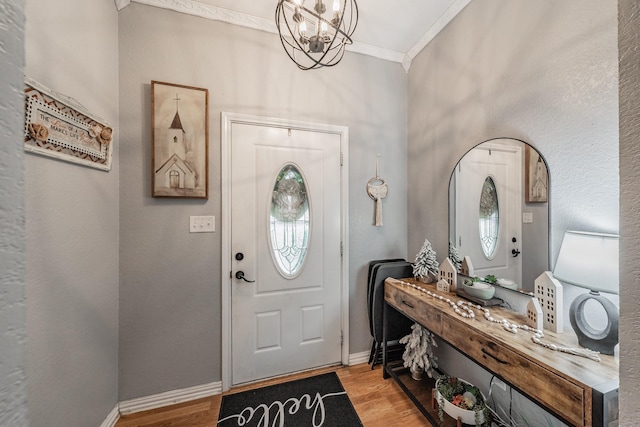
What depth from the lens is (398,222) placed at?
7.88ft

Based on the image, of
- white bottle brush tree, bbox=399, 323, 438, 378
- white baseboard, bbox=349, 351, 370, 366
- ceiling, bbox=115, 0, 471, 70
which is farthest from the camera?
white baseboard, bbox=349, 351, 370, 366

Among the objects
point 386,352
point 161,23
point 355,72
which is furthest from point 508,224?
point 161,23

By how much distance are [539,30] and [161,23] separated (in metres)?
2.41

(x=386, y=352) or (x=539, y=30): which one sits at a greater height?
(x=539, y=30)

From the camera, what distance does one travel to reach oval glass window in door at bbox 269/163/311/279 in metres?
2.06

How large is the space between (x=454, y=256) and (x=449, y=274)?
175 millimetres

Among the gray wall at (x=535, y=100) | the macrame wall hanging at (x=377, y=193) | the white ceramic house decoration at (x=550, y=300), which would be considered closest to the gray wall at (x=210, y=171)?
the macrame wall hanging at (x=377, y=193)

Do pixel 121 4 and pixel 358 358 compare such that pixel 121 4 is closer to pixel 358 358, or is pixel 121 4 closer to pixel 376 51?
pixel 376 51

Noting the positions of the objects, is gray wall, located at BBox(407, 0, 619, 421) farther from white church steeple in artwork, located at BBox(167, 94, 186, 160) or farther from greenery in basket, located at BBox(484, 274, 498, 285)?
white church steeple in artwork, located at BBox(167, 94, 186, 160)

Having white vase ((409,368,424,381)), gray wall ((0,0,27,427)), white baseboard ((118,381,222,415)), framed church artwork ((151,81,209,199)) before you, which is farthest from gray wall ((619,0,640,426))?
white baseboard ((118,381,222,415))

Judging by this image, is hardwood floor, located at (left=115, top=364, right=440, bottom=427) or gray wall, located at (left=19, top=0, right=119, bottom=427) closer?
gray wall, located at (left=19, top=0, right=119, bottom=427)

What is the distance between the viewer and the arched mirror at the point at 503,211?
4.49 ft

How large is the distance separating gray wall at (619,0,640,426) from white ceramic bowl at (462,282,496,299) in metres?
1.15

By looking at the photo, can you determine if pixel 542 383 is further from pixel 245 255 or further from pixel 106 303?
pixel 106 303
